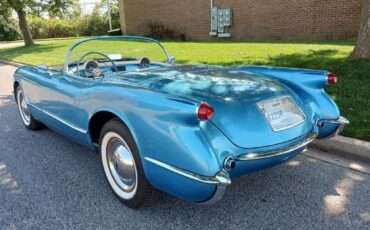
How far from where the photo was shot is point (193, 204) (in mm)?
2805

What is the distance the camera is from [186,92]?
105 inches

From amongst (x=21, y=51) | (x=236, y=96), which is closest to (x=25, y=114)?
(x=236, y=96)

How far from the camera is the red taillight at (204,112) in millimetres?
2191

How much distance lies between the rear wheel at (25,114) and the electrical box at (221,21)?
12.7 m

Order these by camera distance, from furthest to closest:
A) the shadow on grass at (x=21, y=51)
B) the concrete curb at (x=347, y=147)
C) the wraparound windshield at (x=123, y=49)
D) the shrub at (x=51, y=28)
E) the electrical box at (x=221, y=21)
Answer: the shrub at (x=51, y=28) < the electrical box at (x=221, y=21) < the shadow on grass at (x=21, y=51) < the wraparound windshield at (x=123, y=49) < the concrete curb at (x=347, y=147)

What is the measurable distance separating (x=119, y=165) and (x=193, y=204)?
0.65 metres

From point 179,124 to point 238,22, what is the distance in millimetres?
14558

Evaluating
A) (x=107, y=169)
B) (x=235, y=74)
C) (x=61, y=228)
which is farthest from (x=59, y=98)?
(x=235, y=74)

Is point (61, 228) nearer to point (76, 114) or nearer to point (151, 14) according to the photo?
point (76, 114)

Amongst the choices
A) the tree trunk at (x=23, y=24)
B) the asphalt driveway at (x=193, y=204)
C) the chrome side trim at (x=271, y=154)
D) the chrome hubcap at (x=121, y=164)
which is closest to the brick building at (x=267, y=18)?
the tree trunk at (x=23, y=24)

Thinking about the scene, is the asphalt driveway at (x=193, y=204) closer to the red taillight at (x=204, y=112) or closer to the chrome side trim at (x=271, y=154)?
the chrome side trim at (x=271, y=154)

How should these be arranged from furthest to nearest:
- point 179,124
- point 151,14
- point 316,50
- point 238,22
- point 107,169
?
point 151,14 < point 238,22 < point 316,50 < point 107,169 < point 179,124

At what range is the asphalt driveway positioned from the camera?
2555 mm

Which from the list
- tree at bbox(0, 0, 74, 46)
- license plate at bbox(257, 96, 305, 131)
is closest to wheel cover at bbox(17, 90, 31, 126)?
license plate at bbox(257, 96, 305, 131)
